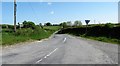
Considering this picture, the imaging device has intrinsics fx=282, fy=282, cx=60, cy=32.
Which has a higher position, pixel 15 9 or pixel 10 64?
pixel 15 9

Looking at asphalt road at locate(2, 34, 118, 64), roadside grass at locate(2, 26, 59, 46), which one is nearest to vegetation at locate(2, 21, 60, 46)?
roadside grass at locate(2, 26, 59, 46)

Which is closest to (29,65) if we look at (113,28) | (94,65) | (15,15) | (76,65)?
(76,65)

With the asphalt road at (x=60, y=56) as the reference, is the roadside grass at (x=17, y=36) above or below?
above

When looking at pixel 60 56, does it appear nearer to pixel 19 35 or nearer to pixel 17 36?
pixel 17 36

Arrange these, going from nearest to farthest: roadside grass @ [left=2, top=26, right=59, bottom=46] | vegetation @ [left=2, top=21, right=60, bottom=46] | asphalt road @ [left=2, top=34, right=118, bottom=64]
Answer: asphalt road @ [left=2, top=34, right=118, bottom=64] → roadside grass @ [left=2, top=26, right=59, bottom=46] → vegetation @ [left=2, top=21, right=60, bottom=46]

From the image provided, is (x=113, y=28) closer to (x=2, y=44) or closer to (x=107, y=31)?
(x=107, y=31)

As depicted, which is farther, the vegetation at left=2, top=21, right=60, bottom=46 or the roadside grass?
the vegetation at left=2, top=21, right=60, bottom=46

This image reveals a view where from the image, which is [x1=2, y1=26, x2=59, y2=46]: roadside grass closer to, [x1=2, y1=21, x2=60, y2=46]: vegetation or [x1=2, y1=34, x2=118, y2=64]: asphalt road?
[x1=2, y1=21, x2=60, y2=46]: vegetation

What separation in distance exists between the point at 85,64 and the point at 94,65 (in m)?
0.55

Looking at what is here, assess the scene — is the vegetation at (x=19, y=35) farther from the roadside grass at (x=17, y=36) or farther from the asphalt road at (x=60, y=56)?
the asphalt road at (x=60, y=56)

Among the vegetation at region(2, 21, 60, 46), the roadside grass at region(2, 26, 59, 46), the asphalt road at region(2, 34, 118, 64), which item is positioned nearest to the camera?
the asphalt road at region(2, 34, 118, 64)

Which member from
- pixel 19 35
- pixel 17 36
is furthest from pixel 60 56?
pixel 19 35

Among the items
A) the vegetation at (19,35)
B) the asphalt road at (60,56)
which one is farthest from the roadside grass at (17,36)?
the asphalt road at (60,56)

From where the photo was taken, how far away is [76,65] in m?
14.2
